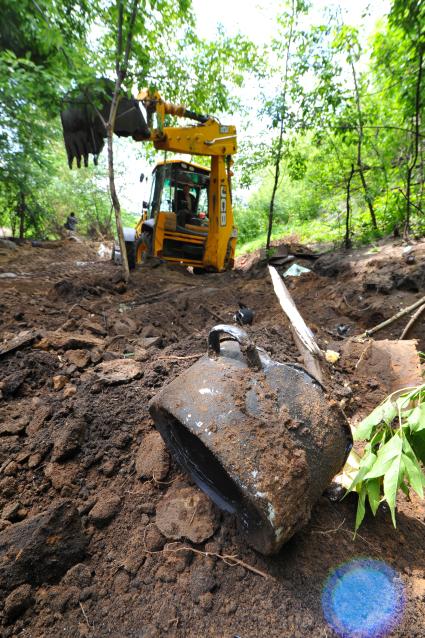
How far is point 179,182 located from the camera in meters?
7.49

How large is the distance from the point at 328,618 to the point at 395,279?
13.9 ft

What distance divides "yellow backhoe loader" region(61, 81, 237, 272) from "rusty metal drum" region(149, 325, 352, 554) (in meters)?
5.91

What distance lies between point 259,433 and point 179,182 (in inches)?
289

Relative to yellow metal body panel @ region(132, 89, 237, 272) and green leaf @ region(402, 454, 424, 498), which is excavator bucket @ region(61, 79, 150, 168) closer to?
yellow metal body panel @ region(132, 89, 237, 272)

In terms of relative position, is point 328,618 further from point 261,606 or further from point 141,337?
point 141,337

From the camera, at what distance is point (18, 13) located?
15.6 ft

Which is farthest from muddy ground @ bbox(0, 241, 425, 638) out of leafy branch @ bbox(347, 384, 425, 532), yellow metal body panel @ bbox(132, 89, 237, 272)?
yellow metal body panel @ bbox(132, 89, 237, 272)

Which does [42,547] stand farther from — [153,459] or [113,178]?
[113,178]

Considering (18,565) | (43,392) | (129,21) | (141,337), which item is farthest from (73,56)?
(18,565)

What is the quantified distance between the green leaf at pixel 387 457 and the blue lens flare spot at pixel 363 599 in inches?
17.0

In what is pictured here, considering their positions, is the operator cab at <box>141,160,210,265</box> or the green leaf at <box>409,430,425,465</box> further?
the operator cab at <box>141,160,210,265</box>

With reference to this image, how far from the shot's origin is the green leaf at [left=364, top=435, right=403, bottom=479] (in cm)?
100

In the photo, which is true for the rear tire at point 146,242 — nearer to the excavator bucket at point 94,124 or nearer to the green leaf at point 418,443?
the excavator bucket at point 94,124

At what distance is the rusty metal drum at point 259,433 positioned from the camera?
105 centimetres
